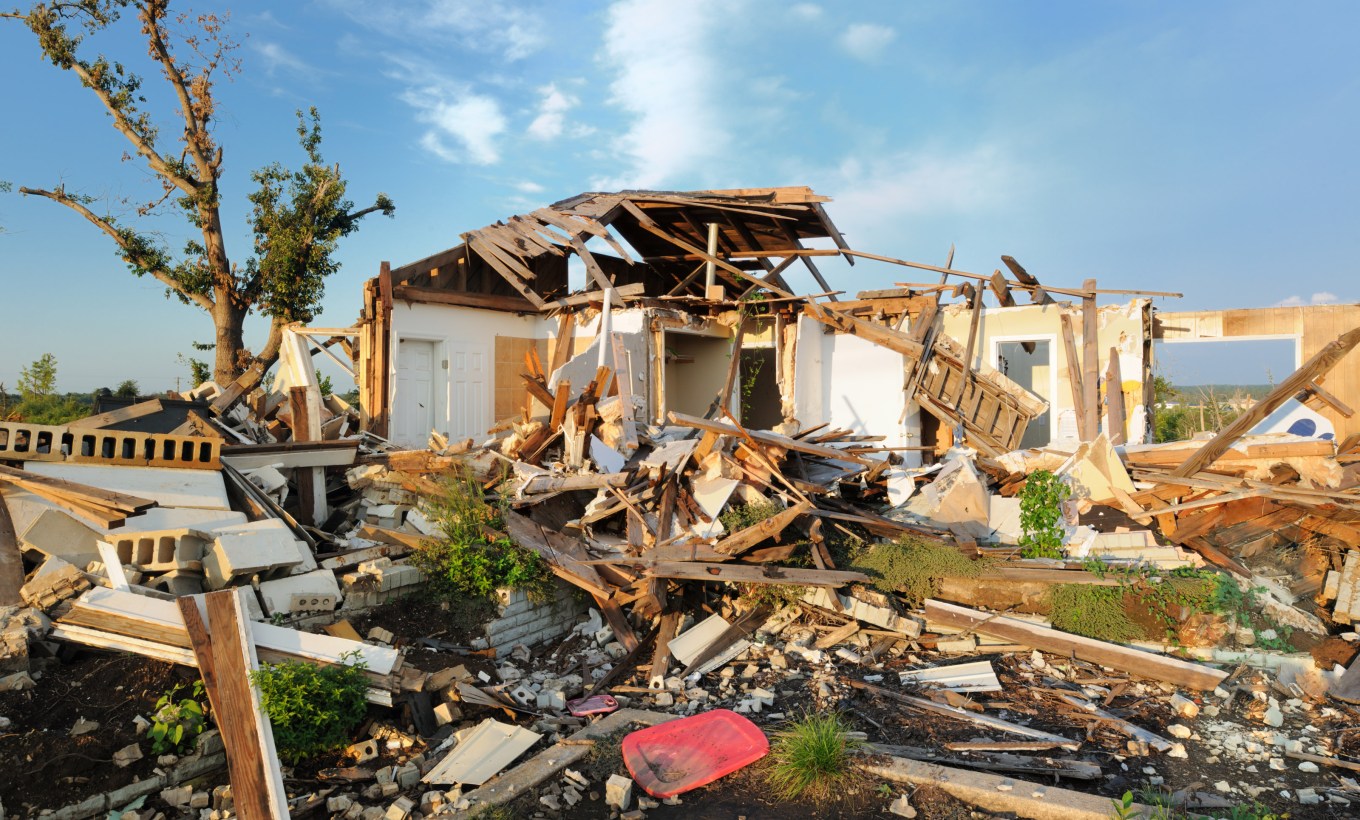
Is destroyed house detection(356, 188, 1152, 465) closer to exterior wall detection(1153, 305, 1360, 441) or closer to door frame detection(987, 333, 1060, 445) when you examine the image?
door frame detection(987, 333, 1060, 445)

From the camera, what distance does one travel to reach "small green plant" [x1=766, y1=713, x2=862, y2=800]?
177 inches

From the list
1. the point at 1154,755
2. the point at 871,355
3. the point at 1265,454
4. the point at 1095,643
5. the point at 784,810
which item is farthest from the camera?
the point at 871,355

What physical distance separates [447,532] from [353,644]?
6.82 feet

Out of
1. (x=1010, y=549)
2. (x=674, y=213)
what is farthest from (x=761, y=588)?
(x=674, y=213)

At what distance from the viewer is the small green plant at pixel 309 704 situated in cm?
490

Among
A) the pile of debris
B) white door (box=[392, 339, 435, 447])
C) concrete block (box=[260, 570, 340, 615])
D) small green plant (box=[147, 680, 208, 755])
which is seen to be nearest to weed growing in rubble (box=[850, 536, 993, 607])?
the pile of debris

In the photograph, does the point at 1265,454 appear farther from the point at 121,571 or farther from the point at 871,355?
the point at 121,571

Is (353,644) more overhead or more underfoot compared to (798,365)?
more underfoot

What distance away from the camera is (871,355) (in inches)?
551

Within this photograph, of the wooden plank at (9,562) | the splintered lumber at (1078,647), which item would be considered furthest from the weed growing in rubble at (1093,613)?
the wooden plank at (9,562)

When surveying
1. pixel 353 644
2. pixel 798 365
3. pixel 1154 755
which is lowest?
pixel 1154 755

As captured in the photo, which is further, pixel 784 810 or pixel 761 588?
pixel 761 588

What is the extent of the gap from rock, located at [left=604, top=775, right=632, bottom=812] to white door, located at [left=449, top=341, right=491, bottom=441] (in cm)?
983

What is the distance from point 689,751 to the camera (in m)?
4.94
